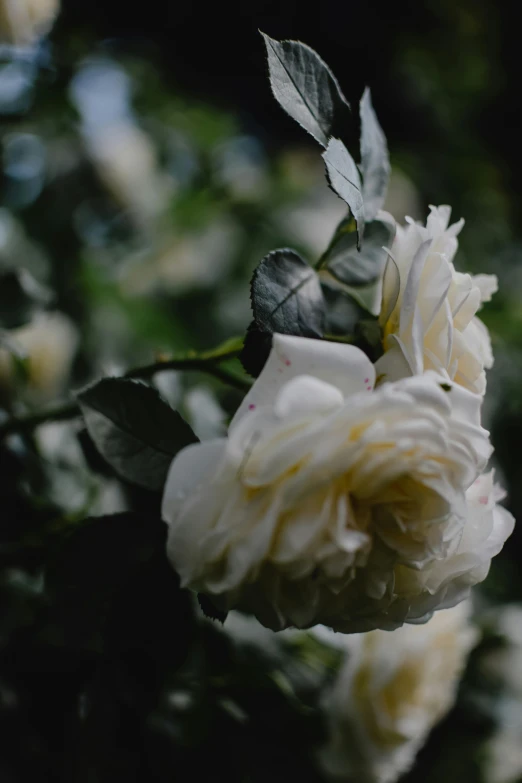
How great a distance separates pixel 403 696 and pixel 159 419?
39 centimetres

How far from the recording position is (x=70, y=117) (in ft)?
3.11

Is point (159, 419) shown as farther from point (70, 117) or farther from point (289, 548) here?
point (70, 117)

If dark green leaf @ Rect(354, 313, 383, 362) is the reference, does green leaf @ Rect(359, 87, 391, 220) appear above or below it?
above

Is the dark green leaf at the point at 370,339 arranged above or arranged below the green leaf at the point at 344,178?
below

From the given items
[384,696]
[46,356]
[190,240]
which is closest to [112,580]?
[384,696]

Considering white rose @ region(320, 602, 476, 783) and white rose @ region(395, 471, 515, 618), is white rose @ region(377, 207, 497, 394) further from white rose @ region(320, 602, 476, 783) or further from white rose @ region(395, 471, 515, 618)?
white rose @ region(320, 602, 476, 783)

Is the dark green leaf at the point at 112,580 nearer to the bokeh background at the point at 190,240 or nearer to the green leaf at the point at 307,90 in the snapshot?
the bokeh background at the point at 190,240

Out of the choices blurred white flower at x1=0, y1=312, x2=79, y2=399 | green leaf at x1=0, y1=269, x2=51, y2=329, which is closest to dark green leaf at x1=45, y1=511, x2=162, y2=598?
green leaf at x1=0, y1=269, x2=51, y2=329

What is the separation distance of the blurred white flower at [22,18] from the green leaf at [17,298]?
0.26 metres

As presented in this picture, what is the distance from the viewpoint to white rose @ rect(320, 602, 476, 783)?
2.10 ft

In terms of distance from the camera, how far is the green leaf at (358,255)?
1.42 ft

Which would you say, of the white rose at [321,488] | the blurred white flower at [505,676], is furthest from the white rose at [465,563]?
the blurred white flower at [505,676]

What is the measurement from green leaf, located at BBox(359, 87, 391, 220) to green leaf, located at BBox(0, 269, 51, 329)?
0.28m

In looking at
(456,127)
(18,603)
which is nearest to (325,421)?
(18,603)
